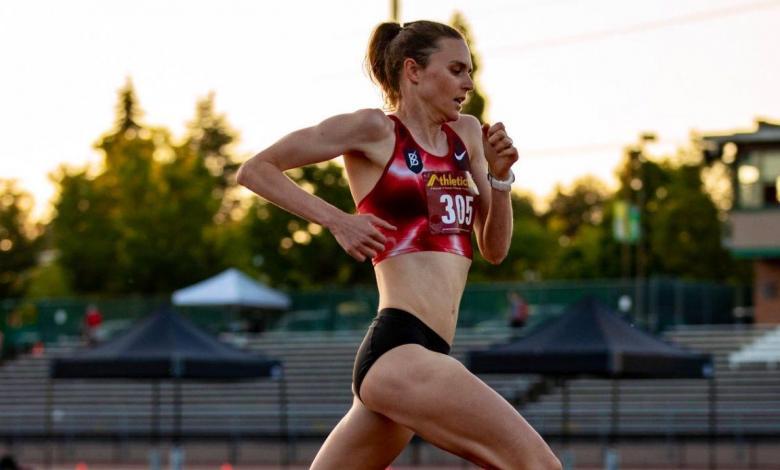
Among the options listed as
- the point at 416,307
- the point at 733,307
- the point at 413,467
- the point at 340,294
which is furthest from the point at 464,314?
the point at 416,307

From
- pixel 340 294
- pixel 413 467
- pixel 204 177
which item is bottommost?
pixel 413 467

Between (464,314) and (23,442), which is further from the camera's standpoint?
(464,314)

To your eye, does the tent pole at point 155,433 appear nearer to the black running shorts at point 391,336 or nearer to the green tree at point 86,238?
the black running shorts at point 391,336

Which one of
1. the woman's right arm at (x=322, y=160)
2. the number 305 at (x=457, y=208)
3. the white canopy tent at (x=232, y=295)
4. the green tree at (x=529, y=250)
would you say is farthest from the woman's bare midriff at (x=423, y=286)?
the green tree at (x=529, y=250)

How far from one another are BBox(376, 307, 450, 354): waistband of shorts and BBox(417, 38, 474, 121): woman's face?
0.66 metres

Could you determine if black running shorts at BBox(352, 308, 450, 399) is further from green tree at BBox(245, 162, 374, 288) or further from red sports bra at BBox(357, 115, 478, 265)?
green tree at BBox(245, 162, 374, 288)

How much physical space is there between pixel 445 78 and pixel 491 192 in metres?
0.44

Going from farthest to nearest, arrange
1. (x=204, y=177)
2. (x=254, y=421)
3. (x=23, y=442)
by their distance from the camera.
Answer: (x=204, y=177) < (x=254, y=421) < (x=23, y=442)

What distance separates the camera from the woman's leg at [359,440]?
5160 mm

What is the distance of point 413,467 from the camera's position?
28.5 m

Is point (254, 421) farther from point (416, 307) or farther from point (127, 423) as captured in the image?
point (416, 307)

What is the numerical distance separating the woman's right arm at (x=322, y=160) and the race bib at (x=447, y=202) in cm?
22

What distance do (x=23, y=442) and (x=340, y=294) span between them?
48.2 ft

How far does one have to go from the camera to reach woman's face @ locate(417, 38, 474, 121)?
205 inches
